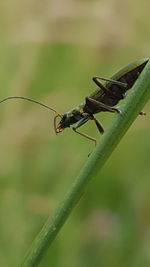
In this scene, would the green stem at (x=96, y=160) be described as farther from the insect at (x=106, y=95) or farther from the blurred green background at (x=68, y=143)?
the blurred green background at (x=68, y=143)

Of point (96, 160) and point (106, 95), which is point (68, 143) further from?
point (96, 160)

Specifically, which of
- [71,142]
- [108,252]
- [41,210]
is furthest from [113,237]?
[71,142]

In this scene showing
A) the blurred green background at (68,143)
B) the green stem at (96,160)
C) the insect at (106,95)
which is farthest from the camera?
the blurred green background at (68,143)

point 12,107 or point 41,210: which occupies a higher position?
point 12,107

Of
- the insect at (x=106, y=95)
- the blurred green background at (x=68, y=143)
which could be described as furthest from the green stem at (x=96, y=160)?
the blurred green background at (x=68, y=143)

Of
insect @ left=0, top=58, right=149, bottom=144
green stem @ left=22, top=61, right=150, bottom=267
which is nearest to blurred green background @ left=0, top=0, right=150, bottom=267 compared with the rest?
insect @ left=0, top=58, right=149, bottom=144

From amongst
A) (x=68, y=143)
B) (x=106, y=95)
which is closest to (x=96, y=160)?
(x=106, y=95)

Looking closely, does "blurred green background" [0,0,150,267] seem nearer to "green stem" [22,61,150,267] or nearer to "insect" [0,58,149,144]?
"insect" [0,58,149,144]

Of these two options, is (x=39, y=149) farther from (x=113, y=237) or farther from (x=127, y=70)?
(x=127, y=70)
